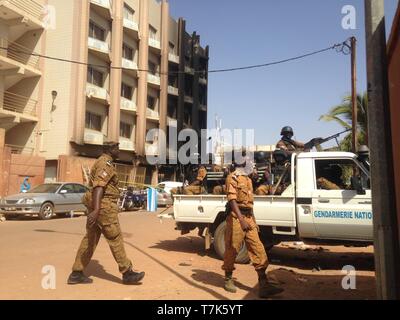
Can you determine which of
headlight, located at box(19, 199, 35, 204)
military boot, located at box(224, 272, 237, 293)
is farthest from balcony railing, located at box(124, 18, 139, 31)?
military boot, located at box(224, 272, 237, 293)

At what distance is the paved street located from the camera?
18.3 ft

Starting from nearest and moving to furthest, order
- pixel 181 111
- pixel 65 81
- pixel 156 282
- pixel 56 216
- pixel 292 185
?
pixel 156 282 → pixel 292 185 → pixel 56 216 → pixel 65 81 → pixel 181 111

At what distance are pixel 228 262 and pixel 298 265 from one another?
111 inches

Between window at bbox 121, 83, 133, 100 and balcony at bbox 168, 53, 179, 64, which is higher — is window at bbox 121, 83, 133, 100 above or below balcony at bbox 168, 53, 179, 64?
below

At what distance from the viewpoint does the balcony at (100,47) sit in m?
29.2

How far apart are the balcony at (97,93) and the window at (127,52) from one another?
4.87 m

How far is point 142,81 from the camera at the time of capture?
1391 inches

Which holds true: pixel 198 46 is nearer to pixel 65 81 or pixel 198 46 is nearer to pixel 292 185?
pixel 65 81

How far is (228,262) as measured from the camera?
18.8 feet

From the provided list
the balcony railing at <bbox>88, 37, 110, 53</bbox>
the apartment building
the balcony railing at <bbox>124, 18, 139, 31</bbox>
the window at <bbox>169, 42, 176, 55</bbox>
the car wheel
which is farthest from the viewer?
the window at <bbox>169, 42, 176, 55</bbox>

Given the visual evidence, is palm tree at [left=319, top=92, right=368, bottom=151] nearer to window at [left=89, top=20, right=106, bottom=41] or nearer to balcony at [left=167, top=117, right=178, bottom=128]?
window at [left=89, top=20, right=106, bottom=41]

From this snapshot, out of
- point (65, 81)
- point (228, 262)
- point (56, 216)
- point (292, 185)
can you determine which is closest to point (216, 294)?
point (228, 262)

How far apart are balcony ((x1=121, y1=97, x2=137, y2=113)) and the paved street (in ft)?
73.3
